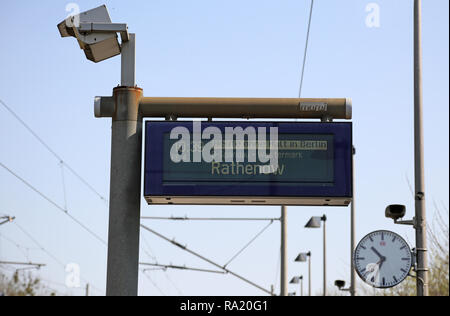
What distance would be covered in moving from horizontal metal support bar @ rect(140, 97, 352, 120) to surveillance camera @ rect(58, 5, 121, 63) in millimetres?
1025

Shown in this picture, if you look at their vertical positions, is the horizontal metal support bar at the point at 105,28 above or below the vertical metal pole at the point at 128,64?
above

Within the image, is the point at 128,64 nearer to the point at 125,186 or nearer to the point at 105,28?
the point at 105,28

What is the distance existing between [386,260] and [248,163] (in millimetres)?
3737

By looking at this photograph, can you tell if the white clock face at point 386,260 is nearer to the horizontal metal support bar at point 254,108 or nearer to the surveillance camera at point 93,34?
the horizontal metal support bar at point 254,108

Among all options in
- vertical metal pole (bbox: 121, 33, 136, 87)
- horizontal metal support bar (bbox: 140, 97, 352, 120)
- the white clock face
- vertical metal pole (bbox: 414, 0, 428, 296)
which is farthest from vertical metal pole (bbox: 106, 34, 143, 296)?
vertical metal pole (bbox: 414, 0, 428, 296)

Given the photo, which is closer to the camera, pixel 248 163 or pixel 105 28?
pixel 248 163

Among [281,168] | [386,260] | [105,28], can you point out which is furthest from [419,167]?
[105,28]

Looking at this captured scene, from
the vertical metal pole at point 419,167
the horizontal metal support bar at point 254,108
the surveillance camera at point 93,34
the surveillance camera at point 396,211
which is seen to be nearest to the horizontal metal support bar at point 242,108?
the horizontal metal support bar at point 254,108

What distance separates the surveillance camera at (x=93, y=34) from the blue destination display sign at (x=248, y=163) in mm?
1404

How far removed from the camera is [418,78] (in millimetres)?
16438

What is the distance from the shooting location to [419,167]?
15.9 m

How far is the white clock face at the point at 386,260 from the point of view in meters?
15.1
